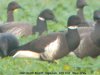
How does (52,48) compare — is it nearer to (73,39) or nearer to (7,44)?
(73,39)

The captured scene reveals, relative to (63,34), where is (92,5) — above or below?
below

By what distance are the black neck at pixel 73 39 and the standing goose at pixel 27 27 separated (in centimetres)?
371

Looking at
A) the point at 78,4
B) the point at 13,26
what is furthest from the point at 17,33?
the point at 78,4

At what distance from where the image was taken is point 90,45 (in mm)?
13266

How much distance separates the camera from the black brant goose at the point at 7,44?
1326 centimetres

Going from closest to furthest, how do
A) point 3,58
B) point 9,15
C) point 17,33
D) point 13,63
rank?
point 13,63, point 3,58, point 17,33, point 9,15

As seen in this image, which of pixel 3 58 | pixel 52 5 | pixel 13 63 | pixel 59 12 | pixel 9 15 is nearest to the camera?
pixel 13 63

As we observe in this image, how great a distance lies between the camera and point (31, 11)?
2052cm

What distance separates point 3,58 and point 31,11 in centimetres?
762

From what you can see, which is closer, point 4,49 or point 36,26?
point 4,49

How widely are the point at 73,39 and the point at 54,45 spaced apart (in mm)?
403

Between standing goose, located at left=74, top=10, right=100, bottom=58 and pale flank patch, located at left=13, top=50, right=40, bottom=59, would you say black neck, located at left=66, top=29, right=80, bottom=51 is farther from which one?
pale flank patch, located at left=13, top=50, right=40, bottom=59

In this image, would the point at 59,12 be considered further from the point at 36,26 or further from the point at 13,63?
the point at 13,63

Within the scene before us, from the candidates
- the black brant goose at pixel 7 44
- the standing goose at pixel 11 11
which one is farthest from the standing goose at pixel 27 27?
the black brant goose at pixel 7 44
